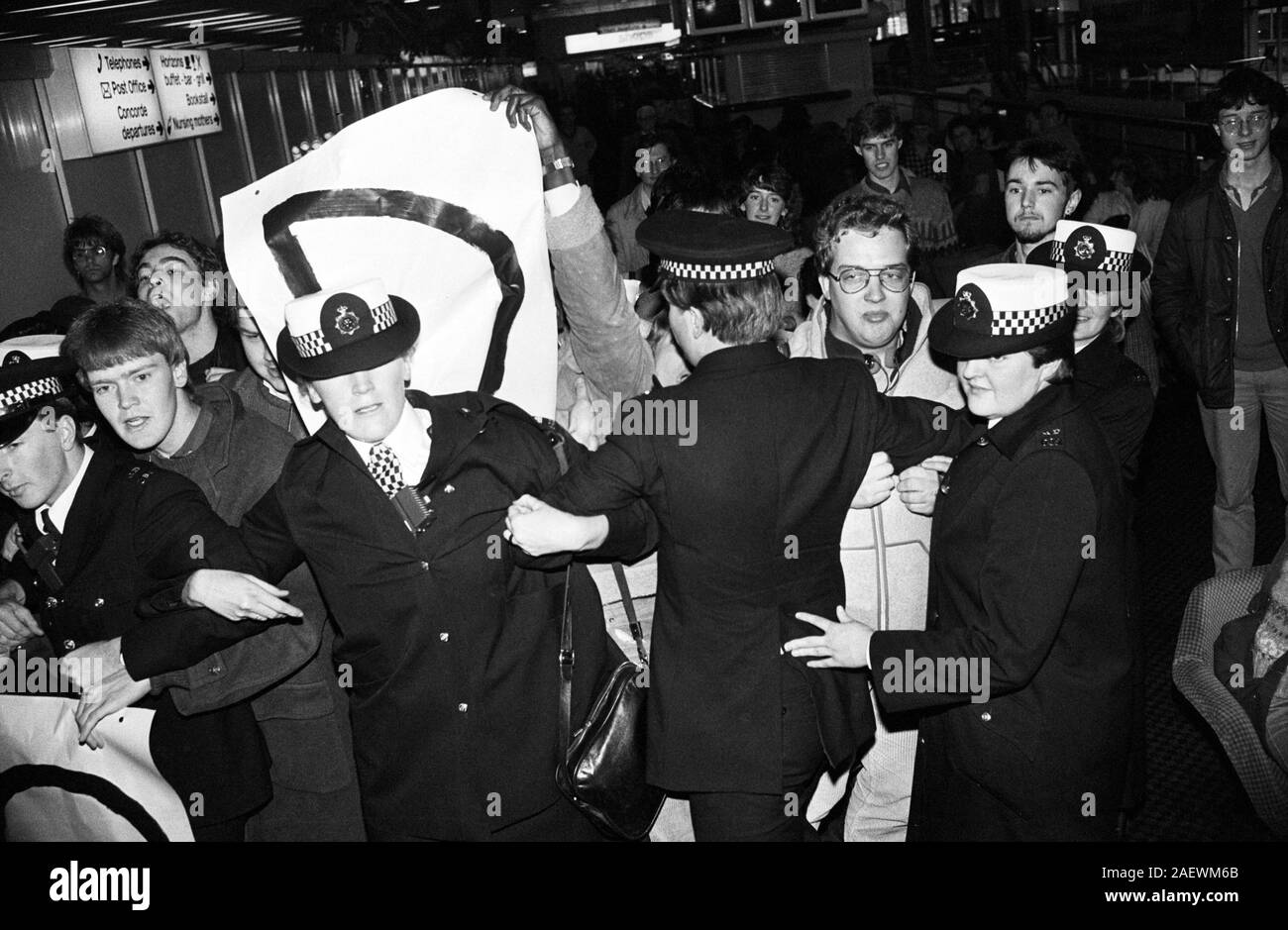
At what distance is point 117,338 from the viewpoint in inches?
104

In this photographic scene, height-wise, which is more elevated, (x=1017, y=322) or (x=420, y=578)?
(x=1017, y=322)

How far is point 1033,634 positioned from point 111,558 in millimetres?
1975

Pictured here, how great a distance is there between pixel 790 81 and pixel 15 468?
13.4m

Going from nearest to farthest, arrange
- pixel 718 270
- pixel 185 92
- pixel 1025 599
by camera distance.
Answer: pixel 1025 599 → pixel 718 270 → pixel 185 92

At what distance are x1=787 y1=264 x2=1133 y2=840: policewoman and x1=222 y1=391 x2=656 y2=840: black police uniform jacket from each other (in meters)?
0.59

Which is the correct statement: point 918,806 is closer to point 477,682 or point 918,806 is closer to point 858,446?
point 858,446

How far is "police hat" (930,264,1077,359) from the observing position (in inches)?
87.5

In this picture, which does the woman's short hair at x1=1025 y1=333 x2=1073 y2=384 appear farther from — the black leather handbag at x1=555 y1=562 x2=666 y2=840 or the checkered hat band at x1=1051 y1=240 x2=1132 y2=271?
the black leather handbag at x1=555 y1=562 x2=666 y2=840

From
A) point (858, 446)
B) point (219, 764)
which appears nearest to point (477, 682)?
point (219, 764)

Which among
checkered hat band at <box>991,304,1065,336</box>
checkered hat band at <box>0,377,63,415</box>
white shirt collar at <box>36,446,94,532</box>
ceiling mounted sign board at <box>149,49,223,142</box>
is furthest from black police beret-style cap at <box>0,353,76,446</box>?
ceiling mounted sign board at <box>149,49,223,142</box>

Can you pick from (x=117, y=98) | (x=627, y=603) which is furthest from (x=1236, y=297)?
(x=117, y=98)

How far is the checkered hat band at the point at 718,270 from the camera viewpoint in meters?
2.24

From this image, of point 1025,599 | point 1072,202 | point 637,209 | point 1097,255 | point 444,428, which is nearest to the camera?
point 1025,599

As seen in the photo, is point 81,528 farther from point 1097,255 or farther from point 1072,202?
point 1072,202
